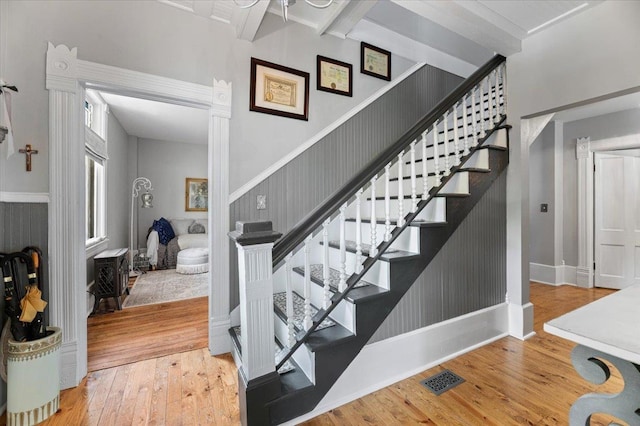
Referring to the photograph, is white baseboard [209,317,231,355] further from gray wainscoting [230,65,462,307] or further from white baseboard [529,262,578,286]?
white baseboard [529,262,578,286]

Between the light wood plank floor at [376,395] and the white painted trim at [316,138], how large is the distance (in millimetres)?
1332

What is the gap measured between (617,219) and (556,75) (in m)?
3.10

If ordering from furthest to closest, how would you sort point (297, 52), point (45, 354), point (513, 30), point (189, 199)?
point (189, 199)
point (297, 52)
point (513, 30)
point (45, 354)

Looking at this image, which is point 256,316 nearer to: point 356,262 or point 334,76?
point 356,262

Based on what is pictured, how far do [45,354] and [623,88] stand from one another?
159 inches

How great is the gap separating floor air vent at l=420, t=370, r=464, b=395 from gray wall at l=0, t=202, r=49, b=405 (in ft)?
8.45

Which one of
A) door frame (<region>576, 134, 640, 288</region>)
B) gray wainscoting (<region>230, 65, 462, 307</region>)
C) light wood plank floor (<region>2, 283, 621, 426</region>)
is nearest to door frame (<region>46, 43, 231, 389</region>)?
light wood plank floor (<region>2, 283, 621, 426</region>)

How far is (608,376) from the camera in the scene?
90cm

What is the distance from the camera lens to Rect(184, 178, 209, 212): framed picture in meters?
6.33

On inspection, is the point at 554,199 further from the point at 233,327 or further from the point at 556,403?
the point at 233,327

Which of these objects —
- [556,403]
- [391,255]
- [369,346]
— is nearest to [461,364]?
[556,403]


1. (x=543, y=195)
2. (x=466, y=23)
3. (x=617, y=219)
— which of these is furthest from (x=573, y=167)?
(x=466, y=23)

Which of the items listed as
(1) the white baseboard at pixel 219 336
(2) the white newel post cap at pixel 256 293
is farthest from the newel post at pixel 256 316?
(1) the white baseboard at pixel 219 336

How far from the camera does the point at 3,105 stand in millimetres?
1558
